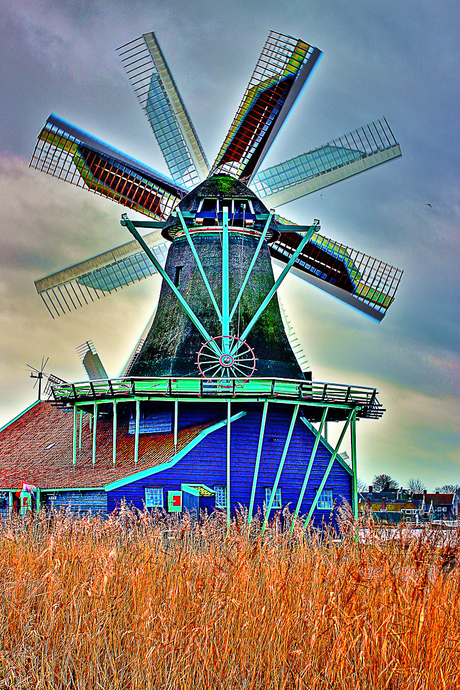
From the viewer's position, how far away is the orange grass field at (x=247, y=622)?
4871 millimetres

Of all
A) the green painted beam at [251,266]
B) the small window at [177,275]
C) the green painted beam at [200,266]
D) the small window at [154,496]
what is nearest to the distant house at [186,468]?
the small window at [154,496]

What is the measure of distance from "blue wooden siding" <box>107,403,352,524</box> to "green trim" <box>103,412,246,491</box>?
0.58 feet

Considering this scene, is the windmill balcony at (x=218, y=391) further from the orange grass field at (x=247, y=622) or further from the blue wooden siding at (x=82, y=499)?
the orange grass field at (x=247, y=622)

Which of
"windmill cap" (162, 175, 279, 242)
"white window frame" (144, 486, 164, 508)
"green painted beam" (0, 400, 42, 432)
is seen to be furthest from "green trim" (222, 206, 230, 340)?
"green painted beam" (0, 400, 42, 432)

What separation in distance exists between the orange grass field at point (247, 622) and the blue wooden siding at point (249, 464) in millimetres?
11987

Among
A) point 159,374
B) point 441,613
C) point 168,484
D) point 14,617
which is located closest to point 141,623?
point 14,617

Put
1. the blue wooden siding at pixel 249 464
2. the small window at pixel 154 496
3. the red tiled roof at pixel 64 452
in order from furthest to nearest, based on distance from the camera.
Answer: the red tiled roof at pixel 64 452
the blue wooden siding at pixel 249 464
the small window at pixel 154 496

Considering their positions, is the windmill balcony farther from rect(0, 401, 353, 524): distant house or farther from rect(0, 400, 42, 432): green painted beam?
rect(0, 400, 42, 432): green painted beam

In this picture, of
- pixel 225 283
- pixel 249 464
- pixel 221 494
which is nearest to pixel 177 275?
pixel 225 283

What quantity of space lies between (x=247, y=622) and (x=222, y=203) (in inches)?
727

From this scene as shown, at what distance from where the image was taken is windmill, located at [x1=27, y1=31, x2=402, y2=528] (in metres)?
20.0

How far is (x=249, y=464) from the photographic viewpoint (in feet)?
64.8

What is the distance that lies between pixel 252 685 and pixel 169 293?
1851 centimetres

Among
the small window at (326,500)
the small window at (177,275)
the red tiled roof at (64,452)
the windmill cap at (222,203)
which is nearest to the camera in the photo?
the red tiled roof at (64,452)
